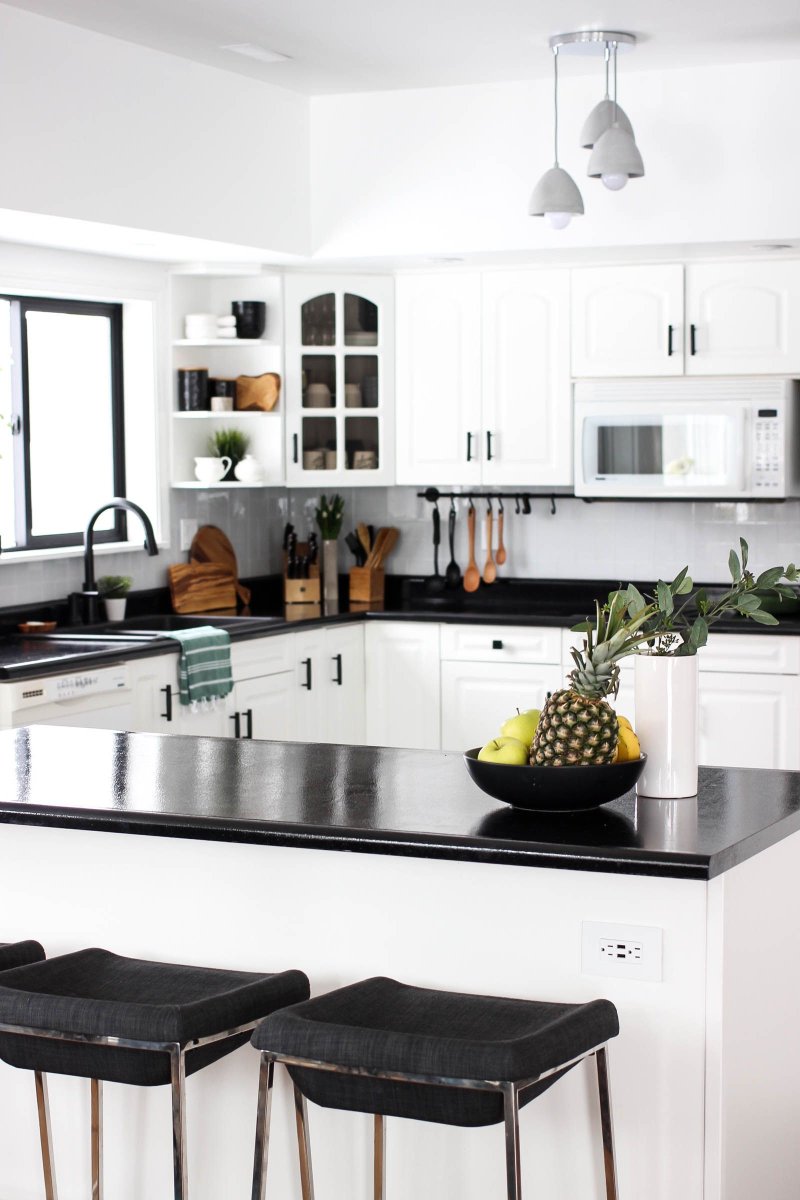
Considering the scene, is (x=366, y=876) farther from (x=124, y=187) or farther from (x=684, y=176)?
(x=684, y=176)

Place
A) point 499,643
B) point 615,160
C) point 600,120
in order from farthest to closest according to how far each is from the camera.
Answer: point 499,643
point 600,120
point 615,160

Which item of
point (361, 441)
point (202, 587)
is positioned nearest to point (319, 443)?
point (361, 441)

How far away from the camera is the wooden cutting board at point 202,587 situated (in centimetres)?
601

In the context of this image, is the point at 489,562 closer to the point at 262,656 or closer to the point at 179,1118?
the point at 262,656

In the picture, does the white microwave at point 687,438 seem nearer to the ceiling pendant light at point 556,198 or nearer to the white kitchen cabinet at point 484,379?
the white kitchen cabinet at point 484,379

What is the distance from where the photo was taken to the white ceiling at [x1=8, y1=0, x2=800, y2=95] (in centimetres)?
437

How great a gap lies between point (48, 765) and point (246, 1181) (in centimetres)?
88

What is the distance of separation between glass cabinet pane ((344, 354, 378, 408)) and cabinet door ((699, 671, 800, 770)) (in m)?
1.68

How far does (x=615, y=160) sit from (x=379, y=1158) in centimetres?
295

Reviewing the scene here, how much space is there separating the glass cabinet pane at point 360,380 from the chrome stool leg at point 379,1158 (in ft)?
12.5

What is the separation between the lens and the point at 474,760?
2.54 metres

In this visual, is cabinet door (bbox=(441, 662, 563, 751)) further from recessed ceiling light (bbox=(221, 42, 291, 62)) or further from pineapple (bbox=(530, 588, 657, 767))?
pineapple (bbox=(530, 588, 657, 767))

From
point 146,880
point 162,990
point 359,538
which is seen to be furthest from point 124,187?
point 162,990

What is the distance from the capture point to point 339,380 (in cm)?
607
